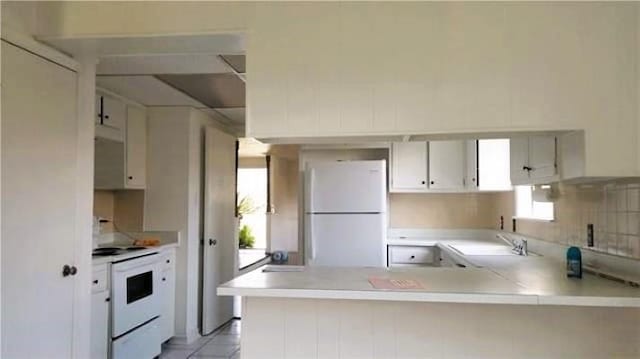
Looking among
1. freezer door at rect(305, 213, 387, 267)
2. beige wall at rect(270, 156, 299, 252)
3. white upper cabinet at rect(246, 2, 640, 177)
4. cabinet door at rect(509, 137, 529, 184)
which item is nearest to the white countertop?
white upper cabinet at rect(246, 2, 640, 177)

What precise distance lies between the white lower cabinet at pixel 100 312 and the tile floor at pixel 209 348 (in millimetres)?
837

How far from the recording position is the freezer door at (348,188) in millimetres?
4051

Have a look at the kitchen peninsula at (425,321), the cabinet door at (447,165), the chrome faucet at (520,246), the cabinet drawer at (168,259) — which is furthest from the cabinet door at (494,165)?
the cabinet drawer at (168,259)

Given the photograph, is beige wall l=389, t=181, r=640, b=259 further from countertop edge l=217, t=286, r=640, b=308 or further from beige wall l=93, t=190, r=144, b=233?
beige wall l=93, t=190, r=144, b=233

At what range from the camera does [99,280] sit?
9.45 feet

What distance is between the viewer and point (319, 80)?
6.00ft

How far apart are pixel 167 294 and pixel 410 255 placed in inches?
87.7

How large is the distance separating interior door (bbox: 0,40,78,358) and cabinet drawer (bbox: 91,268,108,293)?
73 cm

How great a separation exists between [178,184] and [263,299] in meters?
2.35

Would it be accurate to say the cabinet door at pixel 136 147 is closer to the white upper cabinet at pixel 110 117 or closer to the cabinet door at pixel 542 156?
the white upper cabinet at pixel 110 117

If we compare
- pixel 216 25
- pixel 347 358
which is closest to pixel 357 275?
pixel 347 358

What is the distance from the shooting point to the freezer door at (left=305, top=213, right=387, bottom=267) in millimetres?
3996

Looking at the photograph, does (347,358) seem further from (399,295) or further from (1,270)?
(1,270)

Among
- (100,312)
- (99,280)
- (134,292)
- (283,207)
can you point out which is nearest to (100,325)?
(100,312)
